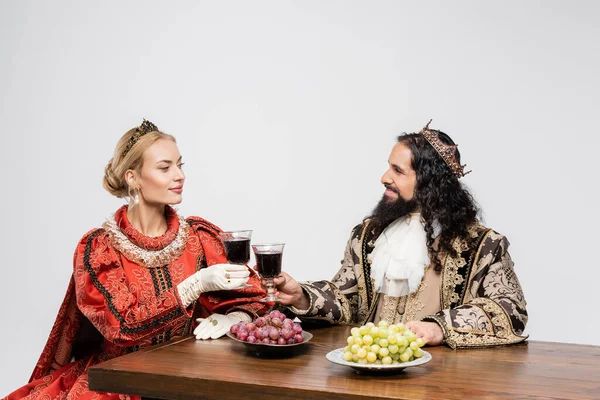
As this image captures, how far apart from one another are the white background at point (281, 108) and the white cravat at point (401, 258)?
141 centimetres

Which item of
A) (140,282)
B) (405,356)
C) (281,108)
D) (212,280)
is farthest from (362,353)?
(281,108)

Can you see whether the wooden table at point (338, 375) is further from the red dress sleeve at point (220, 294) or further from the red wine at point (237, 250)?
the red dress sleeve at point (220, 294)

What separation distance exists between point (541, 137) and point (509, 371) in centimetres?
242

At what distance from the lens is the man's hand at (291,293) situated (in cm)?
354

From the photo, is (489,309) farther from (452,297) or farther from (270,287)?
(270,287)

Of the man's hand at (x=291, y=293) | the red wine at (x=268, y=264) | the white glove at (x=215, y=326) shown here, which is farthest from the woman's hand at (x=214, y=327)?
the red wine at (x=268, y=264)

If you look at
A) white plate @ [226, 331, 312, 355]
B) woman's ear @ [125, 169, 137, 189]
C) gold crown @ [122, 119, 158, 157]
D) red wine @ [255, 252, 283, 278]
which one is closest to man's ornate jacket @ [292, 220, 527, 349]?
red wine @ [255, 252, 283, 278]

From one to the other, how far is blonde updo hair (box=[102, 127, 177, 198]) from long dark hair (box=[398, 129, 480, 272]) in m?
1.08

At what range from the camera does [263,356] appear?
9.92ft

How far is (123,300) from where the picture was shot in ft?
11.1

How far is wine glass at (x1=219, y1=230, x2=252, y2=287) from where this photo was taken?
3197mm

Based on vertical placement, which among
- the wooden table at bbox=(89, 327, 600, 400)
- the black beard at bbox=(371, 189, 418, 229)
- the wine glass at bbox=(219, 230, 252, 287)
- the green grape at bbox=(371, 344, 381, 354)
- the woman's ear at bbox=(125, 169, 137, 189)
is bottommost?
the wooden table at bbox=(89, 327, 600, 400)

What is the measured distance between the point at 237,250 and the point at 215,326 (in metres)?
0.36

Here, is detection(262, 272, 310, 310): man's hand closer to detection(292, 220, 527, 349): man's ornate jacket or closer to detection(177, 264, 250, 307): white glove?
detection(292, 220, 527, 349): man's ornate jacket
